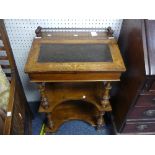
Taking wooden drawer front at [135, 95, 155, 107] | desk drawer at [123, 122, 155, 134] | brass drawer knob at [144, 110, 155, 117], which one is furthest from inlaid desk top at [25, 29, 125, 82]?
desk drawer at [123, 122, 155, 134]

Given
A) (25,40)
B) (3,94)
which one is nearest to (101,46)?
(25,40)

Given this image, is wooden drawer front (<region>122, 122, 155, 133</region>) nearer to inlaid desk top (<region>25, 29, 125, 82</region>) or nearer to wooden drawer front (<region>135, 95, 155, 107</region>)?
wooden drawer front (<region>135, 95, 155, 107</region>)

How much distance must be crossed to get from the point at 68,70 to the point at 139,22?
0.39 meters

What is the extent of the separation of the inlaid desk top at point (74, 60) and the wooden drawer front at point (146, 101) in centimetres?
17

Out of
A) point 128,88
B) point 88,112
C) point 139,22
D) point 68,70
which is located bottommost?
point 88,112

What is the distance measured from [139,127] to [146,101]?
0.30 m

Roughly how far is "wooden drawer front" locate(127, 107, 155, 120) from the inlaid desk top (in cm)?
26

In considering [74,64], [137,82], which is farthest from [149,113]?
[74,64]

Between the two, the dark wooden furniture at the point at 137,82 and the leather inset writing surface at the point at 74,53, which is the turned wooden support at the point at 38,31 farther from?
the dark wooden furniture at the point at 137,82

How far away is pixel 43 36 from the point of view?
39.1 inches

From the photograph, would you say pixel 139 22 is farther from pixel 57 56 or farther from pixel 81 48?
pixel 57 56

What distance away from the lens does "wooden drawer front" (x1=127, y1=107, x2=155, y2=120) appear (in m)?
0.96

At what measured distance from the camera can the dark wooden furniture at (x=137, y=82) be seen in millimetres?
740
